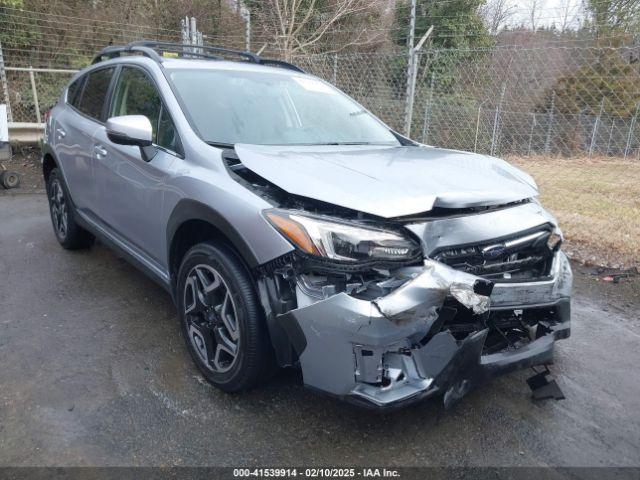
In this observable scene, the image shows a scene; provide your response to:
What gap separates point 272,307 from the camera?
90.8 inches

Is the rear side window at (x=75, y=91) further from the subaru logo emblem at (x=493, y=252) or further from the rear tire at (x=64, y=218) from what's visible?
the subaru logo emblem at (x=493, y=252)

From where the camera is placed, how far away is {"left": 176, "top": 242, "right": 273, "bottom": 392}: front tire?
2432 mm

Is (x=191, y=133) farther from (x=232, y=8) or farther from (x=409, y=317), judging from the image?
(x=232, y=8)

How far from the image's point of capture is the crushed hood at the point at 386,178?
89.4 inches

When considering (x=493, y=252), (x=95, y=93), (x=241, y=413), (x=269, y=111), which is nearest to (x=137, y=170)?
(x=269, y=111)

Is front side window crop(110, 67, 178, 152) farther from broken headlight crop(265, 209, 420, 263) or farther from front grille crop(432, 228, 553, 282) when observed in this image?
front grille crop(432, 228, 553, 282)

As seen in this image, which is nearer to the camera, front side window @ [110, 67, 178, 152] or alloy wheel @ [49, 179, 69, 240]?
front side window @ [110, 67, 178, 152]

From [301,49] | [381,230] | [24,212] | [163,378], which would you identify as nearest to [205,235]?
[163,378]

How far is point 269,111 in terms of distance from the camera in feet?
11.1

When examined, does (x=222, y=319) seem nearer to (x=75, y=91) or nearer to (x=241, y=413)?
(x=241, y=413)

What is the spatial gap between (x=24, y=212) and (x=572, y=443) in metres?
6.47

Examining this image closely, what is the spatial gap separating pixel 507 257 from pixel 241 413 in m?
1.51

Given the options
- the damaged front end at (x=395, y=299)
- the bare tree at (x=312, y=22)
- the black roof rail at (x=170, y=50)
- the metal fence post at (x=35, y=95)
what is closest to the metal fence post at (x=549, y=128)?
the bare tree at (x=312, y=22)

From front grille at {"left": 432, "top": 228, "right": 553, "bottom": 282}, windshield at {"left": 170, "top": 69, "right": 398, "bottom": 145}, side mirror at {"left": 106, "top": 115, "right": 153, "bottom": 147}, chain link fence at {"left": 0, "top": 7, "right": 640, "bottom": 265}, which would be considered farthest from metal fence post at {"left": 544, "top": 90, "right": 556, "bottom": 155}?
side mirror at {"left": 106, "top": 115, "right": 153, "bottom": 147}
